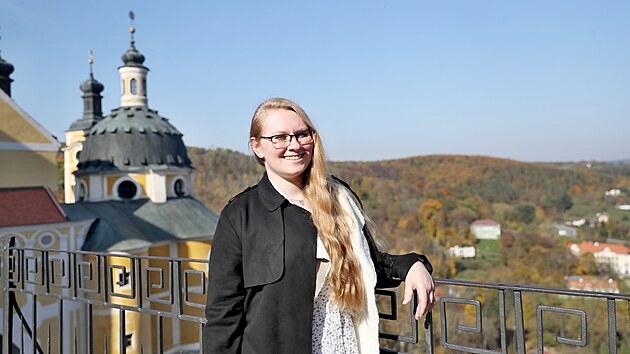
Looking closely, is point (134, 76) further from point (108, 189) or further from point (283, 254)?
point (283, 254)

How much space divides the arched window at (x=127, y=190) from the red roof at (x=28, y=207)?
4368 millimetres

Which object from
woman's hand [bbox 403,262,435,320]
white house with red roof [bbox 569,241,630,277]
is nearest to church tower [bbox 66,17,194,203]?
woman's hand [bbox 403,262,435,320]

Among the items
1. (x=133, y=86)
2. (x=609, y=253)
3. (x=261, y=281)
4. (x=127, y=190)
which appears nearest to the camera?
(x=261, y=281)

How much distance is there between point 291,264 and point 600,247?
59.8 metres

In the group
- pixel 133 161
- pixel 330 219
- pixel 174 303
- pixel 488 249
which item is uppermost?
pixel 133 161

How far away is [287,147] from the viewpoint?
171 cm

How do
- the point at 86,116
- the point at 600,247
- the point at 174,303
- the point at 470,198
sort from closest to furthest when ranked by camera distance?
the point at 174,303, the point at 86,116, the point at 600,247, the point at 470,198

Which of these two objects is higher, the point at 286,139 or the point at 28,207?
the point at 286,139

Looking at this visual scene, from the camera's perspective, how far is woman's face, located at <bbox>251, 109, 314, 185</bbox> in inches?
67.3

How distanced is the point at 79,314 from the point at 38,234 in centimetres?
301

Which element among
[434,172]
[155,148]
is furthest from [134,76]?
[434,172]

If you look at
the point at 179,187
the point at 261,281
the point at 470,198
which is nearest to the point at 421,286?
the point at 261,281

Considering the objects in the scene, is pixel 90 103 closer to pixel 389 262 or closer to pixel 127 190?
pixel 127 190

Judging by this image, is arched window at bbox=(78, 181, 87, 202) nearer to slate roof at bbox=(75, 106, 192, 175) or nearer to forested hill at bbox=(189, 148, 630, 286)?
slate roof at bbox=(75, 106, 192, 175)
